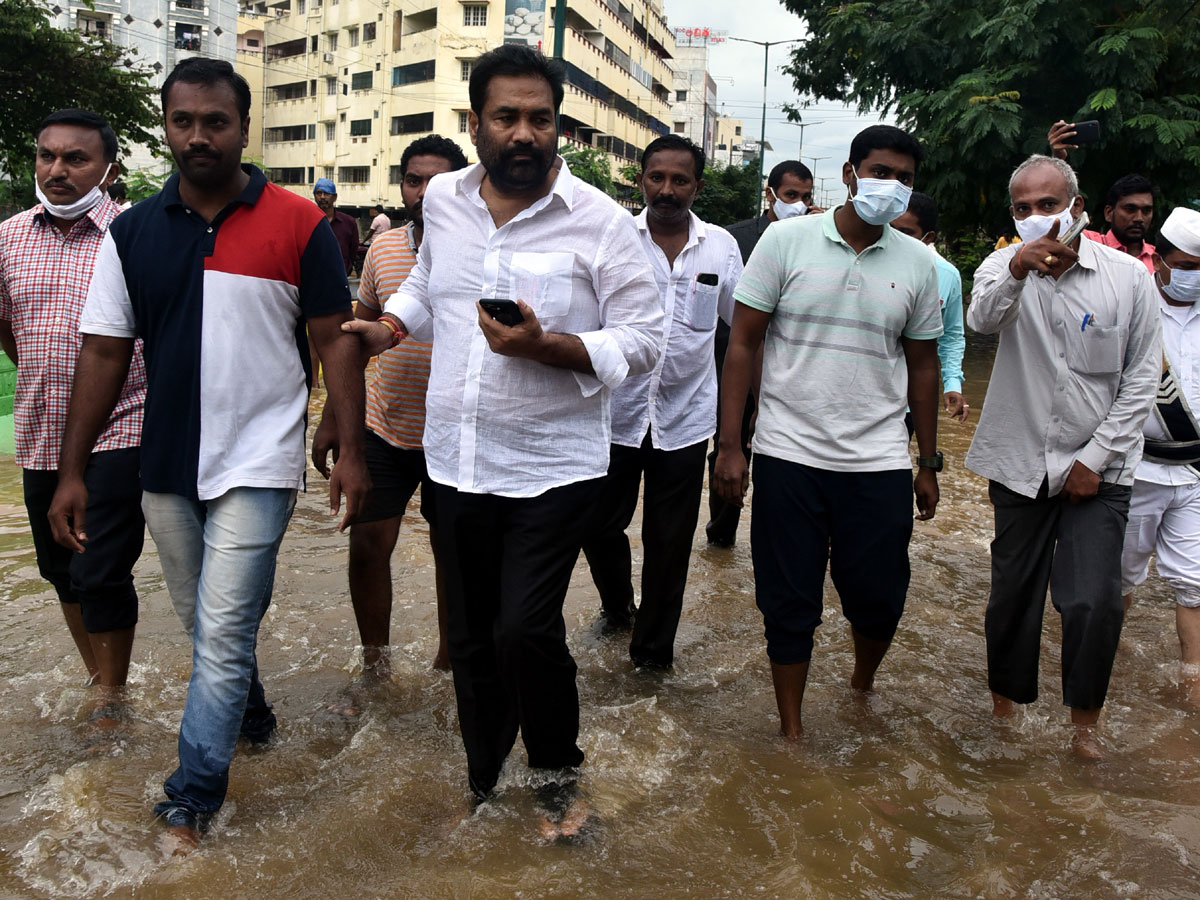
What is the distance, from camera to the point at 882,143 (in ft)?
13.2

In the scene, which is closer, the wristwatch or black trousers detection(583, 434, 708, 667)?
the wristwatch

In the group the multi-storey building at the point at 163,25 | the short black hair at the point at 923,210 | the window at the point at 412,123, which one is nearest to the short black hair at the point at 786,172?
the short black hair at the point at 923,210

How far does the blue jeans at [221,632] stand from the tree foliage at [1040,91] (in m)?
12.7

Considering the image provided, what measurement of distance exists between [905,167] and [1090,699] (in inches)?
79.9

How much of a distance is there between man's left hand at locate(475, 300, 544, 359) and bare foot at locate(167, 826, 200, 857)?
5.29 feet

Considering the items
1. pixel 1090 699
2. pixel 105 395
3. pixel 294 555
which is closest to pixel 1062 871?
pixel 1090 699

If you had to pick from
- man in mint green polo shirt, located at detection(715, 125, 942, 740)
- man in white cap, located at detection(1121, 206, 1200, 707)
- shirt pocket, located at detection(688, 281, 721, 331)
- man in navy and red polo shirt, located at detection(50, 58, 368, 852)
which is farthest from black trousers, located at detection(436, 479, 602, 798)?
man in white cap, located at detection(1121, 206, 1200, 707)

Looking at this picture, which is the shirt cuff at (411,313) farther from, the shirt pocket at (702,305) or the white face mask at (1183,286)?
the white face mask at (1183,286)

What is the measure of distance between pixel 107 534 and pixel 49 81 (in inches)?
1028

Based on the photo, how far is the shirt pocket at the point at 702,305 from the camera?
15.8 ft

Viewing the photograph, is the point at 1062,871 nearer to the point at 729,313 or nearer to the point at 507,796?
the point at 507,796

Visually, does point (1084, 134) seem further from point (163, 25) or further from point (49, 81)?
point (163, 25)

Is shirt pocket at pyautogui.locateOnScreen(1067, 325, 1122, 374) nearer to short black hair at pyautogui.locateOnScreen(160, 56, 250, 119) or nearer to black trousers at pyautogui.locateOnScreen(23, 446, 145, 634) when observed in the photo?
short black hair at pyautogui.locateOnScreen(160, 56, 250, 119)

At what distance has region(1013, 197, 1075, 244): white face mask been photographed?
4.02m
